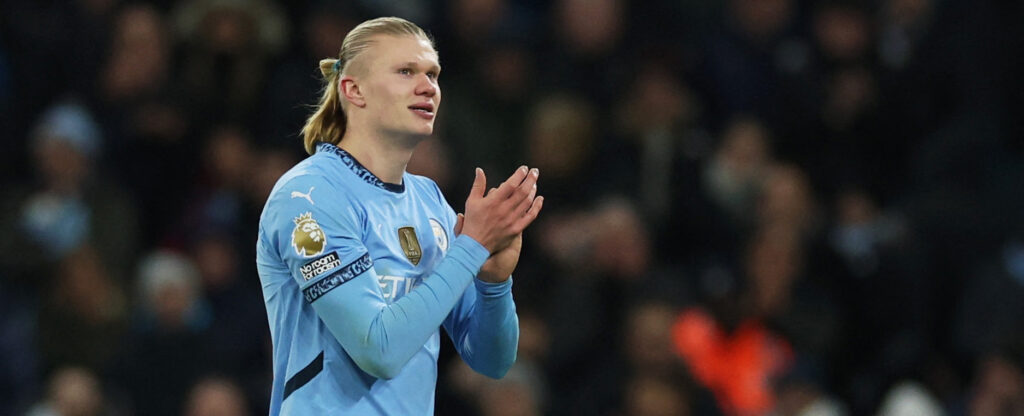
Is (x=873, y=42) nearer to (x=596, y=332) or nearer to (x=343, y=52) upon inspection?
(x=596, y=332)

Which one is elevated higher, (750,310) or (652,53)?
(652,53)

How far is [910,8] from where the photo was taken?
10.8 meters

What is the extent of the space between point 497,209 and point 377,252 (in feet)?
1.09

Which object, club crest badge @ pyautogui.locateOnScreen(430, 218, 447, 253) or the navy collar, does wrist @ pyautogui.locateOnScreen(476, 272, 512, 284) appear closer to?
club crest badge @ pyautogui.locateOnScreen(430, 218, 447, 253)

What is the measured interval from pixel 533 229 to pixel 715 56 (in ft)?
6.30

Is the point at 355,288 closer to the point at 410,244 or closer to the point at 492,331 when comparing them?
the point at 410,244

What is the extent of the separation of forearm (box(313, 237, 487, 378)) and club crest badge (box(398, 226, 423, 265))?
0.24 m

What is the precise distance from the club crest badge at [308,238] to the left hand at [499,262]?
0.43 meters

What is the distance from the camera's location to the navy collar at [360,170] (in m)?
4.08

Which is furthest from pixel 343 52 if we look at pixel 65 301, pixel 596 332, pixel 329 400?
pixel 65 301

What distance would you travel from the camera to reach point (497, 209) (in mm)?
3959

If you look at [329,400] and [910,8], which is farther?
[910,8]

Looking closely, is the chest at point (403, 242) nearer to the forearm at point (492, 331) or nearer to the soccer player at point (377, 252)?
the soccer player at point (377, 252)

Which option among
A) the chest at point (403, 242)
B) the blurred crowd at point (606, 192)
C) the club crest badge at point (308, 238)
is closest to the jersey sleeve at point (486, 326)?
the chest at point (403, 242)
